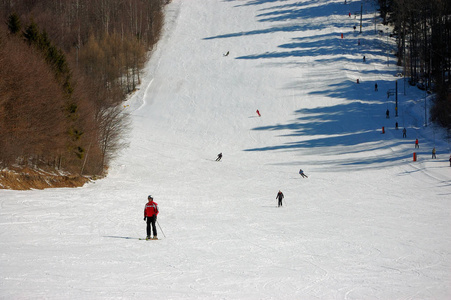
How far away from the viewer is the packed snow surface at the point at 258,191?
32.6 feet

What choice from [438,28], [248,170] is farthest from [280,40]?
[248,170]

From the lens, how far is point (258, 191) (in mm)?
28344

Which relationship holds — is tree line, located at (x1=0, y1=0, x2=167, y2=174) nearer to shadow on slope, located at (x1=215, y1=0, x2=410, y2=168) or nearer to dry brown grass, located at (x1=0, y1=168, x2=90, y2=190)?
dry brown grass, located at (x1=0, y1=168, x2=90, y2=190)

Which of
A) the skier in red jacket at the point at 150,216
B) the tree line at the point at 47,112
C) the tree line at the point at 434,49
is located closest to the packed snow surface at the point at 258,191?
the skier in red jacket at the point at 150,216

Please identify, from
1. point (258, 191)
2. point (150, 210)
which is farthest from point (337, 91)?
point (150, 210)

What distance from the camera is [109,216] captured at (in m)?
18.0

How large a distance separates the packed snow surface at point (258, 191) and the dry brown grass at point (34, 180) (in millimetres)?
1311

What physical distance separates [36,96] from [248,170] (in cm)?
1714

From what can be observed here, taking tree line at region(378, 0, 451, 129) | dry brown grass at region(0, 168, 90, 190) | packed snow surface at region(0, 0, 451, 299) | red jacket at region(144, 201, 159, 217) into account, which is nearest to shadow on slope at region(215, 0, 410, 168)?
packed snow surface at region(0, 0, 451, 299)

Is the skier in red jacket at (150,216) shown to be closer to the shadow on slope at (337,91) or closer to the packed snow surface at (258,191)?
the packed snow surface at (258,191)

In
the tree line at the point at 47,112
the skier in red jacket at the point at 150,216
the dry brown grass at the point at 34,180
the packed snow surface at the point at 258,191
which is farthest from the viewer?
the tree line at the point at 47,112

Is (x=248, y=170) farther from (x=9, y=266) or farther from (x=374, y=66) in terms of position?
(x=374, y=66)

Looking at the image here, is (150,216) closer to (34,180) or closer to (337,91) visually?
(34,180)

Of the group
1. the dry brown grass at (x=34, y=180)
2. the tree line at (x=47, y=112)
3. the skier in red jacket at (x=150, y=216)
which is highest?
the tree line at (x=47, y=112)
